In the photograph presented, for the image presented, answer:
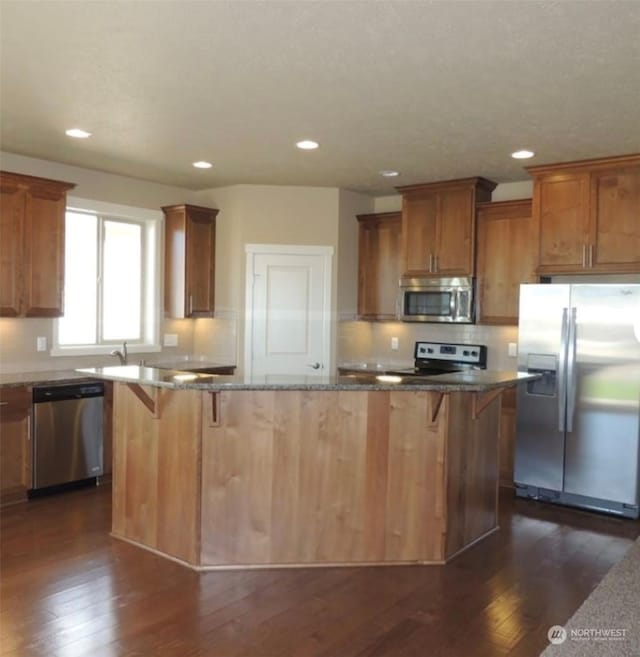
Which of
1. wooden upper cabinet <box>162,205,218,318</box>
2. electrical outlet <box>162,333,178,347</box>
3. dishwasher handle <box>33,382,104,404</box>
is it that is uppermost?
wooden upper cabinet <box>162,205,218,318</box>

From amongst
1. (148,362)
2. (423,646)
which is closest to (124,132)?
(148,362)

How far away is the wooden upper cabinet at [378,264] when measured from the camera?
241 inches

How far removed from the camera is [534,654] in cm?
257

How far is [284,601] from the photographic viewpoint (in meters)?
3.03

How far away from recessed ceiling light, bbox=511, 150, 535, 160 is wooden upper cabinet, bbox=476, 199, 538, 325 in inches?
23.6

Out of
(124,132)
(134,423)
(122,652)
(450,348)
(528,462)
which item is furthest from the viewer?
(450,348)

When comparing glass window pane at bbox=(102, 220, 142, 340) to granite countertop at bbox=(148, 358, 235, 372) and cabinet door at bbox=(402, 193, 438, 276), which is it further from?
cabinet door at bbox=(402, 193, 438, 276)

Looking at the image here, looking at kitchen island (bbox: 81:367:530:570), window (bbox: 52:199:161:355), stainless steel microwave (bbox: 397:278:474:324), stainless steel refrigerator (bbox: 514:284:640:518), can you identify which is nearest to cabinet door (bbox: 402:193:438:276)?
stainless steel microwave (bbox: 397:278:474:324)

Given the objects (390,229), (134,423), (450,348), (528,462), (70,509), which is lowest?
(70,509)

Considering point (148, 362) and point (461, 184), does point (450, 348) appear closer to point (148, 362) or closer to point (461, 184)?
point (461, 184)

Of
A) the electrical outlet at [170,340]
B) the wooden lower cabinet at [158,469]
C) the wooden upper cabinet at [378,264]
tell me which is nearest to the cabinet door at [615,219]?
the wooden upper cabinet at [378,264]

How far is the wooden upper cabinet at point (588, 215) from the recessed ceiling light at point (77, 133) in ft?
11.3

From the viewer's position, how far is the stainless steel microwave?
5492 mm

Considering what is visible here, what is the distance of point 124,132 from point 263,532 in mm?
2817
